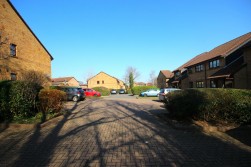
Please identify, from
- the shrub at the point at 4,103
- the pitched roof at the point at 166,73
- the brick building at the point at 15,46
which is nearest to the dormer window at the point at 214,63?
the brick building at the point at 15,46

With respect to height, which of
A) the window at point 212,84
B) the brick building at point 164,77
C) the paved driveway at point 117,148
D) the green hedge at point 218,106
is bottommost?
the paved driveway at point 117,148

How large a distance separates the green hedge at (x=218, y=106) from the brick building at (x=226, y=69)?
474 inches

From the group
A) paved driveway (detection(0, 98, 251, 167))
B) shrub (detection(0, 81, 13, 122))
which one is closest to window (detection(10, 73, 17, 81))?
shrub (detection(0, 81, 13, 122))

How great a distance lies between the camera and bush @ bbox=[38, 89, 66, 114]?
1047cm

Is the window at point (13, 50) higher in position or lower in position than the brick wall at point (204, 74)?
higher

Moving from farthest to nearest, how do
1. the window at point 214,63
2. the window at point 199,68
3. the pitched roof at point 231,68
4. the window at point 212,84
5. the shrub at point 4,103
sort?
the window at point 199,68, the window at point 212,84, the window at point 214,63, the pitched roof at point 231,68, the shrub at point 4,103

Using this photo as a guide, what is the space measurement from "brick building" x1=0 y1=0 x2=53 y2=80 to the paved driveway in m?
13.2

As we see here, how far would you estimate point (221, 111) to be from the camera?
872 cm

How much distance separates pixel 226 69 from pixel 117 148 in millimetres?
21346

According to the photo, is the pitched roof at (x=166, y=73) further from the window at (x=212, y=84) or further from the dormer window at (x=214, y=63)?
the window at (x=212, y=84)

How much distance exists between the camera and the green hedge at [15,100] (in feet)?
30.5

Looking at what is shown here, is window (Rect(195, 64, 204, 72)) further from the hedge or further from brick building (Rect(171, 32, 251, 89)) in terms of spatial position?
the hedge

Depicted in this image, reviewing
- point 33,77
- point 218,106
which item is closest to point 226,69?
point 218,106

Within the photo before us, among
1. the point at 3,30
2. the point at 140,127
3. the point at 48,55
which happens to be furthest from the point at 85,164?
the point at 48,55
